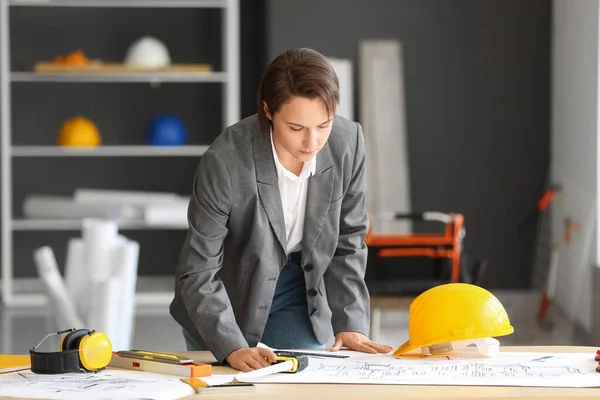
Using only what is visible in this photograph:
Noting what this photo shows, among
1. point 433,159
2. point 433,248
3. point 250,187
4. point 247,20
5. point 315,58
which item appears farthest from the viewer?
point 247,20

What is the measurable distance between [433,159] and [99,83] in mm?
2629

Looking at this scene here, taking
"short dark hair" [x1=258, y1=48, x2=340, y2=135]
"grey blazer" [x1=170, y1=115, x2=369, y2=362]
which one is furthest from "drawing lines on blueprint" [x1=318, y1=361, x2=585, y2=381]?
"short dark hair" [x1=258, y1=48, x2=340, y2=135]

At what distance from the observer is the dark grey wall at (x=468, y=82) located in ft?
23.2

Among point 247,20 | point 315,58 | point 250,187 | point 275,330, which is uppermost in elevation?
point 247,20

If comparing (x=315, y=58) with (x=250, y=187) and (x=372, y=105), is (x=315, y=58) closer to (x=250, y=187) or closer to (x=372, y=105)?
(x=250, y=187)

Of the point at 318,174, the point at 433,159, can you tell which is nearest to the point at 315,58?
the point at 318,174

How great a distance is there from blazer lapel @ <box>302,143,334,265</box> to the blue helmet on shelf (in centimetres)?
477

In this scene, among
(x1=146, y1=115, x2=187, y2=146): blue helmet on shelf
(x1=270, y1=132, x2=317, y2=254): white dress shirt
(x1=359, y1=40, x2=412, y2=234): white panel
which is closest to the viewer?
(x1=270, y1=132, x2=317, y2=254): white dress shirt

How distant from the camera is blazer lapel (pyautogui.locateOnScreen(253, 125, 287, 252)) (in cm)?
247

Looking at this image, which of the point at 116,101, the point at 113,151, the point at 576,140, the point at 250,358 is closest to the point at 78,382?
the point at 250,358

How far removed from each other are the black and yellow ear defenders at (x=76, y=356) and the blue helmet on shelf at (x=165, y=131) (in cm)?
506

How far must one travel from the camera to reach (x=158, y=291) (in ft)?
24.0

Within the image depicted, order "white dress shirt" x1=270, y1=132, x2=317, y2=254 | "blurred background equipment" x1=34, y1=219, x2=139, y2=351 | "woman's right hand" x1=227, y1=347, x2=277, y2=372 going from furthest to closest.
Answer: "blurred background equipment" x1=34, y1=219, x2=139, y2=351
"white dress shirt" x1=270, y1=132, x2=317, y2=254
"woman's right hand" x1=227, y1=347, x2=277, y2=372

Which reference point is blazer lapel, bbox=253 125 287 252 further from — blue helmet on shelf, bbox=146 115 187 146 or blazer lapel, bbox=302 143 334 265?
blue helmet on shelf, bbox=146 115 187 146
